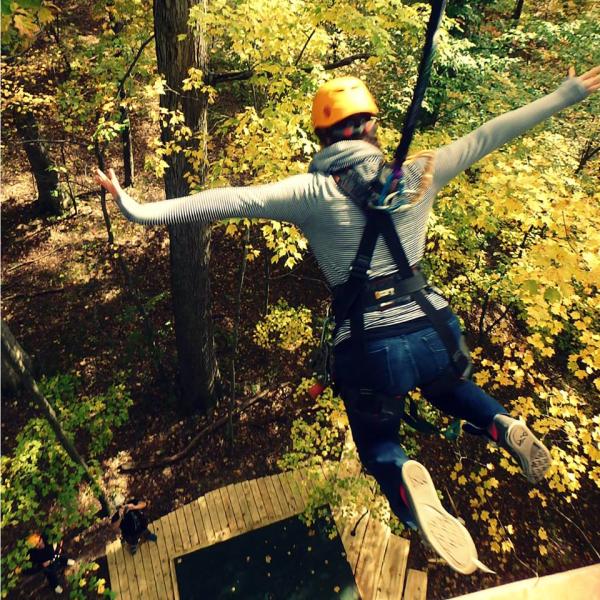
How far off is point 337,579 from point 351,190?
23.7 feet

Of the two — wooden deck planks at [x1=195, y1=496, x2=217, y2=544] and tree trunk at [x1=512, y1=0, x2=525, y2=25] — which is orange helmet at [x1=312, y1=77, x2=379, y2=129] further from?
tree trunk at [x1=512, y1=0, x2=525, y2=25]

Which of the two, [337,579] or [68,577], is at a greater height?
[337,579]

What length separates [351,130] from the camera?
2.50 m

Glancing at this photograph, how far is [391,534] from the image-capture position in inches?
297

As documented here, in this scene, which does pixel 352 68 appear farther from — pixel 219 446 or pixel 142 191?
pixel 219 446

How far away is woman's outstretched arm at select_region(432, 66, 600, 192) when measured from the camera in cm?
253

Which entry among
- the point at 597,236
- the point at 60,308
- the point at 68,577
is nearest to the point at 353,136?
the point at 597,236

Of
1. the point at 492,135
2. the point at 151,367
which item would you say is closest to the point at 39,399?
the point at 151,367

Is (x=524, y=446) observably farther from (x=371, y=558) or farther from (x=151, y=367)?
(x=151, y=367)

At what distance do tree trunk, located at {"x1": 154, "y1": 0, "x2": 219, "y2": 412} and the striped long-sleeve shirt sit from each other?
11.4ft

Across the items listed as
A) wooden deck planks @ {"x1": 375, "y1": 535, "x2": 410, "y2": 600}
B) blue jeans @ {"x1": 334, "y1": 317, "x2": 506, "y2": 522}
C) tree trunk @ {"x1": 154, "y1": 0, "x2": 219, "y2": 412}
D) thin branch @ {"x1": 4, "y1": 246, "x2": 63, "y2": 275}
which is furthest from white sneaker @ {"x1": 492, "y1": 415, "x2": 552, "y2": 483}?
thin branch @ {"x1": 4, "y1": 246, "x2": 63, "y2": 275}

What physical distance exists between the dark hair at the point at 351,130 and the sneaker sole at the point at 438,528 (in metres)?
2.08

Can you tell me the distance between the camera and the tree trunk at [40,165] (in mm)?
10297

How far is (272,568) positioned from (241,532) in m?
0.81
